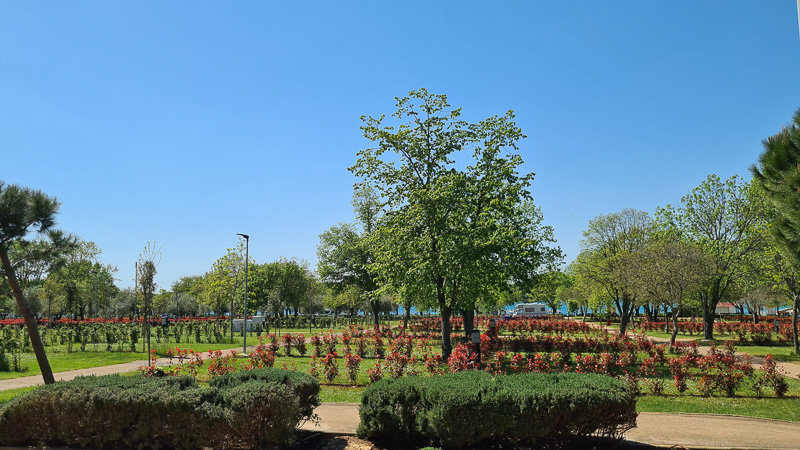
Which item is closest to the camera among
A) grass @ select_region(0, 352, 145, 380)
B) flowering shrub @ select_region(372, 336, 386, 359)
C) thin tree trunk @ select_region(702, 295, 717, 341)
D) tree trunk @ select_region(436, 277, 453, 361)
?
grass @ select_region(0, 352, 145, 380)

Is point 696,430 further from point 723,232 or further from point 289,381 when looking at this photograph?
point 723,232

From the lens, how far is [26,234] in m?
10.3

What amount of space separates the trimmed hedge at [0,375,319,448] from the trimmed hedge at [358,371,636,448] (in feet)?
4.68

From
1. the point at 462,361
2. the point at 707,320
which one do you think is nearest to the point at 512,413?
the point at 462,361

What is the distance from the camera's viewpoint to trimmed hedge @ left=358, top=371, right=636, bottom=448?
5926mm

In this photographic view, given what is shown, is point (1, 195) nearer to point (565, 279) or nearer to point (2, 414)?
point (2, 414)

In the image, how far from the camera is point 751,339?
1030 inches

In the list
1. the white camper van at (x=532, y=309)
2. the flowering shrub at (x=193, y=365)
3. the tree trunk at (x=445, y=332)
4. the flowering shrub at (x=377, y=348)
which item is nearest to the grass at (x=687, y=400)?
the flowering shrub at (x=193, y=365)

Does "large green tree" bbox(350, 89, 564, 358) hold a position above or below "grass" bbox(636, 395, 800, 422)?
above

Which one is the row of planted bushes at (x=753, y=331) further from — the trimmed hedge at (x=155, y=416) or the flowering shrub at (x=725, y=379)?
the trimmed hedge at (x=155, y=416)

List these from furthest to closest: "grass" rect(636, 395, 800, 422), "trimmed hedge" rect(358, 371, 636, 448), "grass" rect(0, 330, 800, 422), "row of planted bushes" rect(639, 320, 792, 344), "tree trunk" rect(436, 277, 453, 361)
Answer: "row of planted bushes" rect(639, 320, 792, 344)
"tree trunk" rect(436, 277, 453, 361)
"grass" rect(0, 330, 800, 422)
"grass" rect(636, 395, 800, 422)
"trimmed hedge" rect(358, 371, 636, 448)

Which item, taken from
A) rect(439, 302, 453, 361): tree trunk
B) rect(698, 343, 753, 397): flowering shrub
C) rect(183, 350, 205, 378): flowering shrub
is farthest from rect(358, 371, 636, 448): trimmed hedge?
rect(439, 302, 453, 361): tree trunk

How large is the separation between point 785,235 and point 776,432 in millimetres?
3582

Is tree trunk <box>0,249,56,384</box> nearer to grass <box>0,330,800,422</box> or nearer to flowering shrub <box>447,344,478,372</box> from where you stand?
grass <box>0,330,800,422</box>
